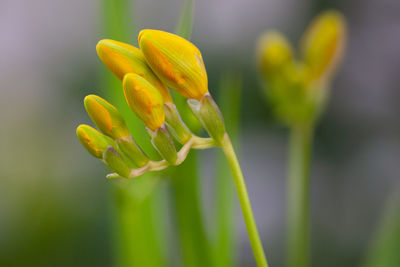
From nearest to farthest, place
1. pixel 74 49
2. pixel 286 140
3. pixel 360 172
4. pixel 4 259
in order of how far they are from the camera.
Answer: pixel 4 259 < pixel 360 172 < pixel 286 140 < pixel 74 49

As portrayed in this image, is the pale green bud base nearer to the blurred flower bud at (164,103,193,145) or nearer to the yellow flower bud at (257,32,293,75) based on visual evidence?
the blurred flower bud at (164,103,193,145)

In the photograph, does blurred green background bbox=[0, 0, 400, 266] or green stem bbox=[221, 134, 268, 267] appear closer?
green stem bbox=[221, 134, 268, 267]

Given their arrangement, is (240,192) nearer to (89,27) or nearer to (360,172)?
(360,172)

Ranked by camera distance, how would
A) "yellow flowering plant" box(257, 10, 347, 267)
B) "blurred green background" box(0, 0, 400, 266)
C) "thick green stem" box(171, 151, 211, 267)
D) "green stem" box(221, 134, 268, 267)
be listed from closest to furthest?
"green stem" box(221, 134, 268, 267) → "thick green stem" box(171, 151, 211, 267) → "yellow flowering plant" box(257, 10, 347, 267) → "blurred green background" box(0, 0, 400, 266)

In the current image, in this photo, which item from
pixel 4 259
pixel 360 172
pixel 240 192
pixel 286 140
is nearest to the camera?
pixel 240 192

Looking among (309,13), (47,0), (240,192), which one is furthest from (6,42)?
(240,192)

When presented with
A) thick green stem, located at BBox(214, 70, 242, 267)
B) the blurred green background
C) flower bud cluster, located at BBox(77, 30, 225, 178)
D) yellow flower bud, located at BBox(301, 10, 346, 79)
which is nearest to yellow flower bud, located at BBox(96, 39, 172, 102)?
flower bud cluster, located at BBox(77, 30, 225, 178)
